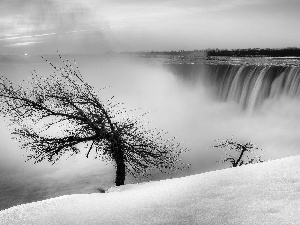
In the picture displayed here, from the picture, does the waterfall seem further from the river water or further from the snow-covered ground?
the snow-covered ground

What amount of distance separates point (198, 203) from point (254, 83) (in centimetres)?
3762

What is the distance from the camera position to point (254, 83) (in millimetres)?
37094

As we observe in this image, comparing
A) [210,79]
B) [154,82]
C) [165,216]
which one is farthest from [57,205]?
[154,82]

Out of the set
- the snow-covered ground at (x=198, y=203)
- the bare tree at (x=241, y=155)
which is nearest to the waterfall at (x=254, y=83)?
the bare tree at (x=241, y=155)

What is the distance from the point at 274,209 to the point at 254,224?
11.0 inches

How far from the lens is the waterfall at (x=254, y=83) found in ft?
108

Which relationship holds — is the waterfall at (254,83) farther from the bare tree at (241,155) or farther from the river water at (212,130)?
the bare tree at (241,155)

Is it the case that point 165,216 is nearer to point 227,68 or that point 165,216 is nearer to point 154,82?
point 227,68

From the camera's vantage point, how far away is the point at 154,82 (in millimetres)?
100188

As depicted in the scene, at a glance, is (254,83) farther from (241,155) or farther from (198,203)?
(198,203)

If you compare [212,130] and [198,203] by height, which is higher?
[198,203]

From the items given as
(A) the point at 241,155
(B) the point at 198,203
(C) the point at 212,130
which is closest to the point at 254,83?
(C) the point at 212,130

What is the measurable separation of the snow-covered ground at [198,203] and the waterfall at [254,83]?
102ft

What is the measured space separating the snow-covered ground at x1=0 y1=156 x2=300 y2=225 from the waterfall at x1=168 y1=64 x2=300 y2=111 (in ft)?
102
